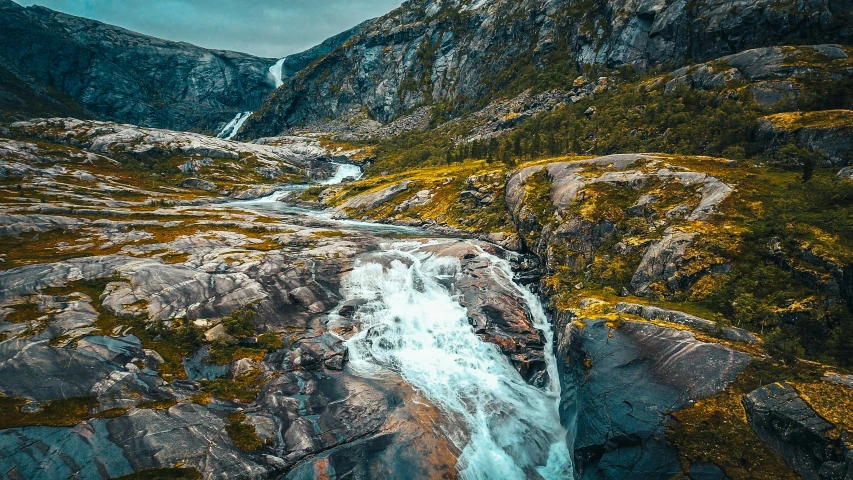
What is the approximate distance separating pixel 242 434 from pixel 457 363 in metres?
17.0

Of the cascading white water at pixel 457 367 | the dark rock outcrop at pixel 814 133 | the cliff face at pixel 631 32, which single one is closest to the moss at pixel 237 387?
the cascading white water at pixel 457 367

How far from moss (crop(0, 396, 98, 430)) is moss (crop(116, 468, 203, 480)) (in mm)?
5071

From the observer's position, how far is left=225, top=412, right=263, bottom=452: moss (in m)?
22.9

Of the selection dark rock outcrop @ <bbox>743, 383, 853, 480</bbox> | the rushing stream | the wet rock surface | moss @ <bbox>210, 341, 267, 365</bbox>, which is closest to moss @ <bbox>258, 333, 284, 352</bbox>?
moss @ <bbox>210, 341, 267, 365</bbox>

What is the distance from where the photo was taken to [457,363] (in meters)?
33.3

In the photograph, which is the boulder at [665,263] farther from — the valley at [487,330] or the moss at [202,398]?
the moss at [202,398]

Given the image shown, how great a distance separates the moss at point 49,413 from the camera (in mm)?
20719

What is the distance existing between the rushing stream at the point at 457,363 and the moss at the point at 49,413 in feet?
54.8

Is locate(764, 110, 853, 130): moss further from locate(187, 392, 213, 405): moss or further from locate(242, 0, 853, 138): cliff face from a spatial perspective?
locate(187, 392, 213, 405): moss

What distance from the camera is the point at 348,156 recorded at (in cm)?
18038

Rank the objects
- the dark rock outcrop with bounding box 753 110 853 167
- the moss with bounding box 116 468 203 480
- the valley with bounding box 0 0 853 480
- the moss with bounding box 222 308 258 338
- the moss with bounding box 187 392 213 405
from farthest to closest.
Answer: the dark rock outcrop with bounding box 753 110 853 167
the moss with bounding box 222 308 258 338
the moss with bounding box 187 392 213 405
the valley with bounding box 0 0 853 480
the moss with bounding box 116 468 203 480

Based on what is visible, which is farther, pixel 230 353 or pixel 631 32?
pixel 631 32

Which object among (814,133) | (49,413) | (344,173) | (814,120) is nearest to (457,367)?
(49,413)

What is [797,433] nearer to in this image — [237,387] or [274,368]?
[274,368]
